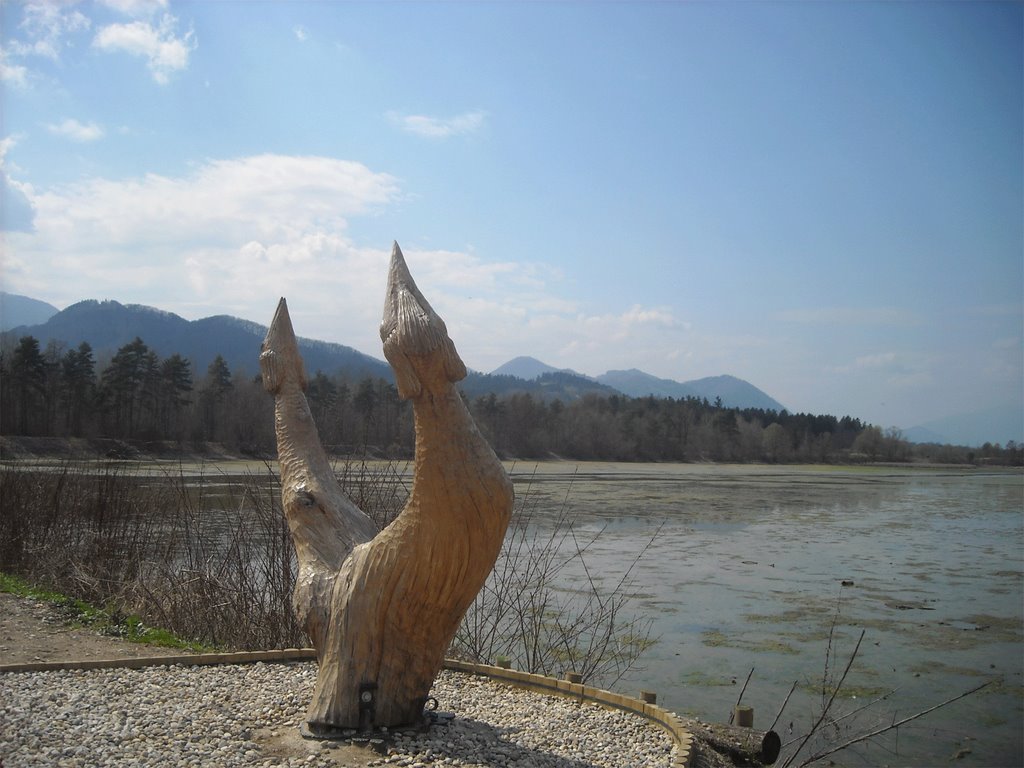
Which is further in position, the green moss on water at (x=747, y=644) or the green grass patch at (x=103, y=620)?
the green moss on water at (x=747, y=644)

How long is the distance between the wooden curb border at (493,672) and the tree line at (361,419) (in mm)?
2267

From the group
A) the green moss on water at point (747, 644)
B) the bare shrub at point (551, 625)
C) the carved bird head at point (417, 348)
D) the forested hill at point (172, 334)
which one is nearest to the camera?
the carved bird head at point (417, 348)

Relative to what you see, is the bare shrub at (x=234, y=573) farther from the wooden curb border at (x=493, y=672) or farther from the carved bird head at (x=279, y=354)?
the carved bird head at (x=279, y=354)

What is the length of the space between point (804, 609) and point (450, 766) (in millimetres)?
7881

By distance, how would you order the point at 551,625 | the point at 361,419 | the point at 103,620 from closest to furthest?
the point at 103,620
the point at 551,625
the point at 361,419

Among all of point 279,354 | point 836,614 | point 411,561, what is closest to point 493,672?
point 411,561

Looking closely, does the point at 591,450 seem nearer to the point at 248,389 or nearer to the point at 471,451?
the point at 248,389

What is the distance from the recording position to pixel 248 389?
113ft

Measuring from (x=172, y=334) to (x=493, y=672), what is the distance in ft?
431

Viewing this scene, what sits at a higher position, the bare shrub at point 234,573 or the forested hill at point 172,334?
the forested hill at point 172,334

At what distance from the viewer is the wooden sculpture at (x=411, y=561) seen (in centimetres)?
363

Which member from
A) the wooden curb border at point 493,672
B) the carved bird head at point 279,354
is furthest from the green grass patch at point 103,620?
the carved bird head at point 279,354

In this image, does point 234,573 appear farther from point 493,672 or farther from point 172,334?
point 172,334

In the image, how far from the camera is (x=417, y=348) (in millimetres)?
3607
